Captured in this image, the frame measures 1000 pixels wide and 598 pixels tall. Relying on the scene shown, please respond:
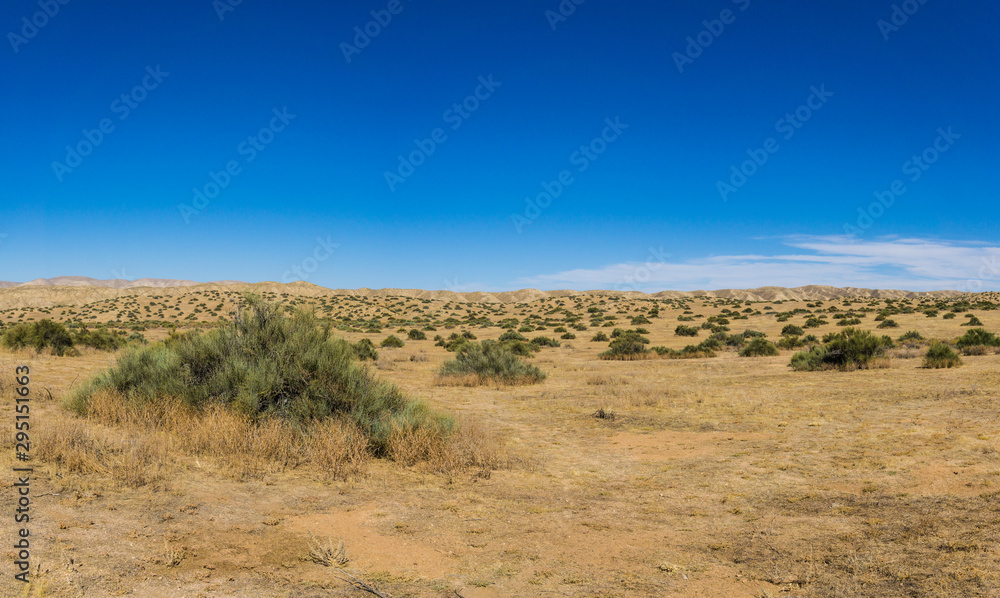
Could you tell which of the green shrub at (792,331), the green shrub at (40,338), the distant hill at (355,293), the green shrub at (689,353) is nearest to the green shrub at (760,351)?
the green shrub at (689,353)

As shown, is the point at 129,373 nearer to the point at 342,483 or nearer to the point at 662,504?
the point at 342,483

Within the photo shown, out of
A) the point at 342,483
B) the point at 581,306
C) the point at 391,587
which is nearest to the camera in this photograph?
the point at 391,587

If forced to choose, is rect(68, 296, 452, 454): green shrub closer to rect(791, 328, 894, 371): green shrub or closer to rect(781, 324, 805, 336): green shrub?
rect(791, 328, 894, 371): green shrub

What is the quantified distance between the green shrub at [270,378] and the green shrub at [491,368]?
8.39 m

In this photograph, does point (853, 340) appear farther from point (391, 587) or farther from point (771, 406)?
point (391, 587)

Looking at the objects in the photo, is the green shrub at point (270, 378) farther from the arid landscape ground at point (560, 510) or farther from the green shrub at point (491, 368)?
the green shrub at point (491, 368)

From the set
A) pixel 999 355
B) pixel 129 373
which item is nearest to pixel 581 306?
pixel 999 355

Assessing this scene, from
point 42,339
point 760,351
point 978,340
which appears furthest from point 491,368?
point 978,340

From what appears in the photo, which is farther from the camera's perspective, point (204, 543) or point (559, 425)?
point (559, 425)

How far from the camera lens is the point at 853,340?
63.6 feet

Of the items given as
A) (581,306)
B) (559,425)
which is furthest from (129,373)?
(581,306)

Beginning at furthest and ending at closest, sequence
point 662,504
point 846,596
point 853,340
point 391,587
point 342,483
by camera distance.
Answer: point 853,340, point 342,483, point 662,504, point 391,587, point 846,596

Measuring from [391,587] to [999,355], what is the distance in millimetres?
24457

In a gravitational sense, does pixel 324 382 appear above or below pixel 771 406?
above
